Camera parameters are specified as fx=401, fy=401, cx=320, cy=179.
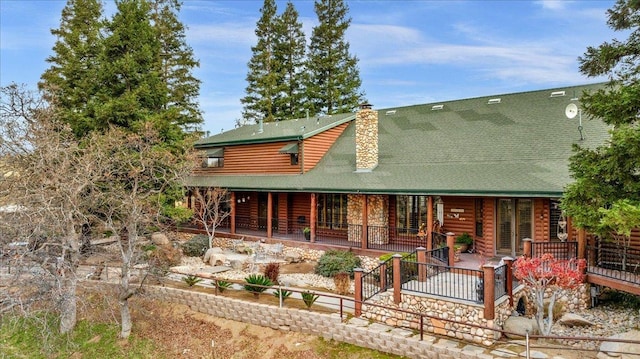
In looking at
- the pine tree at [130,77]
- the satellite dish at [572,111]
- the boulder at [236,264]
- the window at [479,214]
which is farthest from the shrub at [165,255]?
the satellite dish at [572,111]

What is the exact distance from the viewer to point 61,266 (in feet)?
40.0

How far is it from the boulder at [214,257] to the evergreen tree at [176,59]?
17691 millimetres

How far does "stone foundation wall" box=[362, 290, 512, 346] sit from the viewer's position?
937 centimetres

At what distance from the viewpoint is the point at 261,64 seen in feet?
132

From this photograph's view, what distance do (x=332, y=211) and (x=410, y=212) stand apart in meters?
4.25

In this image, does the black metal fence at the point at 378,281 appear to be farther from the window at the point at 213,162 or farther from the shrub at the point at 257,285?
the window at the point at 213,162

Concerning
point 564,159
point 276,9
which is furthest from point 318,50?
point 564,159

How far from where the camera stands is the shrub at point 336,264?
50.5 ft

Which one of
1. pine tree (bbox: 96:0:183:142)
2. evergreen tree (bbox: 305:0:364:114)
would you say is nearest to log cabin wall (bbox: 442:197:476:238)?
pine tree (bbox: 96:0:183:142)

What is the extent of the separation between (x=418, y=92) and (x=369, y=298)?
2563cm

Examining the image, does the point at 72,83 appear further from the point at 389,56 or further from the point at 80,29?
the point at 389,56

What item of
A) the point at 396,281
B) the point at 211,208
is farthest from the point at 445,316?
the point at 211,208

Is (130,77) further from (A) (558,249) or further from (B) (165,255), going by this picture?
(A) (558,249)

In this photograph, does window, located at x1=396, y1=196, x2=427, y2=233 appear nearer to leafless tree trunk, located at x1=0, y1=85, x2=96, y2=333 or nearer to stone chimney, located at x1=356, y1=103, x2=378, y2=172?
stone chimney, located at x1=356, y1=103, x2=378, y2=172
